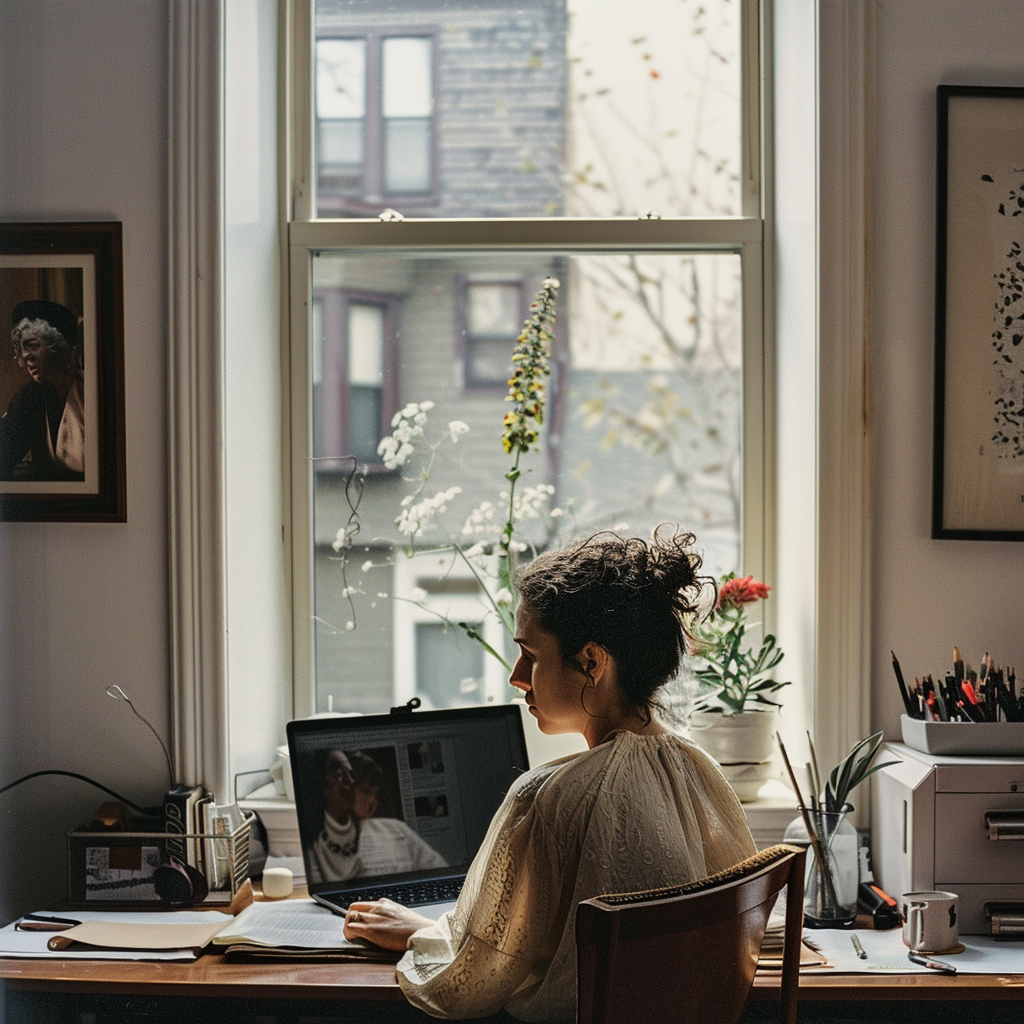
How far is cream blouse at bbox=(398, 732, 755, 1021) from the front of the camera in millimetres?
1273

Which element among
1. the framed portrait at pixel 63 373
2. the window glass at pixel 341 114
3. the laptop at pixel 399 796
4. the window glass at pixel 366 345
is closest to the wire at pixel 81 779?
the laptop at pixel 399 796

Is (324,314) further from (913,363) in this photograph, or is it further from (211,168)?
(913,363)

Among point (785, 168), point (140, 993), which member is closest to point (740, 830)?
point (140, 993)

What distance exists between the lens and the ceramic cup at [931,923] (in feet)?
5.22

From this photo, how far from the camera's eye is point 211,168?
197 centimetres

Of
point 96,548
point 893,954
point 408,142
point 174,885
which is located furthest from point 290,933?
point 408,142

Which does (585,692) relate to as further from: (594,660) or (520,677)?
(520,677)

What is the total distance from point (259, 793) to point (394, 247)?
1.17 m

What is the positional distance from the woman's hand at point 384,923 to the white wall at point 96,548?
604mm

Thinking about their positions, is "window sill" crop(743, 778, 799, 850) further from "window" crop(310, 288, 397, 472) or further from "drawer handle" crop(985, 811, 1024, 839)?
"window" crop(310, 288, 397, 472)

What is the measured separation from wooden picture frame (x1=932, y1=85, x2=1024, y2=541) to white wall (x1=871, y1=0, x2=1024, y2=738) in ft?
0.10

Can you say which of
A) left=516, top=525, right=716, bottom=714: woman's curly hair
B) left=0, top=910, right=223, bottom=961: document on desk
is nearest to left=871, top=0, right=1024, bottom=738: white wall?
left=516, top=525, right=716, bottom=714: woman's curly hair

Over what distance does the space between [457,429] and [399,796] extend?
2.63 ft

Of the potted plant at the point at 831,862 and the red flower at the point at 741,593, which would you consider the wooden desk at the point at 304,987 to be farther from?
the red flower at the point at 741,593
